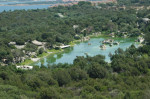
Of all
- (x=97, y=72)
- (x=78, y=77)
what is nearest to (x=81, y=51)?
(x=97, y=72)

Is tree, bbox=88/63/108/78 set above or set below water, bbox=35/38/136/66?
above

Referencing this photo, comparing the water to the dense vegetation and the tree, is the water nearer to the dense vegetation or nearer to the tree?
the dense vegetation

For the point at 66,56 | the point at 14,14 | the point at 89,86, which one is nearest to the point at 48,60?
the point at 66,56

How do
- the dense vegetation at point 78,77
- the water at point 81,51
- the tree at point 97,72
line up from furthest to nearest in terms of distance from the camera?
the water at point 81,51 → the tree at point 97,72 → the dense vegetation at point 78,77

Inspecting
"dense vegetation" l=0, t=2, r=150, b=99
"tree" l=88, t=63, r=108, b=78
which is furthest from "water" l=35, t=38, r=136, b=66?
"tree" l=88, t=63, r=108, b=78

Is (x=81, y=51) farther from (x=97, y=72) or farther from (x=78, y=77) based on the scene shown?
(x=78, y=77)

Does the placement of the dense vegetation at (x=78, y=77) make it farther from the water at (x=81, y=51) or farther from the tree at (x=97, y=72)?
the water at (x=81, y=51)

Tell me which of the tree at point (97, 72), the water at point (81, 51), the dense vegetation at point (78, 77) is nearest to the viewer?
the dense vegetation at point (78, 77)

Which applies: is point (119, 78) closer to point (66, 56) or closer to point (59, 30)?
point (66, 56)

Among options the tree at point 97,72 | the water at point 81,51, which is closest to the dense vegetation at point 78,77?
the tree at point 97,72
